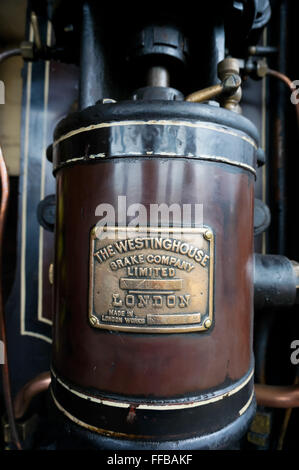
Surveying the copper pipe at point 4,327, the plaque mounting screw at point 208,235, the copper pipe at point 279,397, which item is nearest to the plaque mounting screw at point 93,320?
the plaque mounting screw at point 208,235

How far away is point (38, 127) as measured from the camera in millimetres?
1138

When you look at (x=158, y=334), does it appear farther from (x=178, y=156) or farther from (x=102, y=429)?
(x=178, y=156)

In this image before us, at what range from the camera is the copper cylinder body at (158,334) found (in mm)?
500

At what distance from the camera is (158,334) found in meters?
0.50

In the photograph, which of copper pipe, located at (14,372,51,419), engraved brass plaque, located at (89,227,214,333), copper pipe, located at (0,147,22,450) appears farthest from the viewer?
copper pipe, located at (14,372,51,419)

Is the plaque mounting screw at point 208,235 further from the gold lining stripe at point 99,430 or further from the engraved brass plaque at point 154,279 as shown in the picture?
the gold lining stripe at point 99,430

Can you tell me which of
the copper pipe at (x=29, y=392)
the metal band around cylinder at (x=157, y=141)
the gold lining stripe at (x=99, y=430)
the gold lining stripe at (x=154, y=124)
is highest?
the gold lining stripe at (x=154, y=124)

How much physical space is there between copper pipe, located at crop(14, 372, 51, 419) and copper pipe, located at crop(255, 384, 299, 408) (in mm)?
614

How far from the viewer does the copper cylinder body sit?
0.50 meters

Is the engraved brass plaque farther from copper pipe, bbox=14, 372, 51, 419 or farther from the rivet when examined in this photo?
copper pipe, bbox=14, 372, 51, 419

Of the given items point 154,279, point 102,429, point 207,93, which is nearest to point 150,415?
point 102,429

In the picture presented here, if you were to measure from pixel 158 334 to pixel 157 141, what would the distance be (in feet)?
1.09

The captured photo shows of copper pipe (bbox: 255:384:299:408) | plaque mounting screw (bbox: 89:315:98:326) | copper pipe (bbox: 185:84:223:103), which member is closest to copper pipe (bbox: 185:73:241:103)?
copper pipe (bbox: 185:84:223:103)
